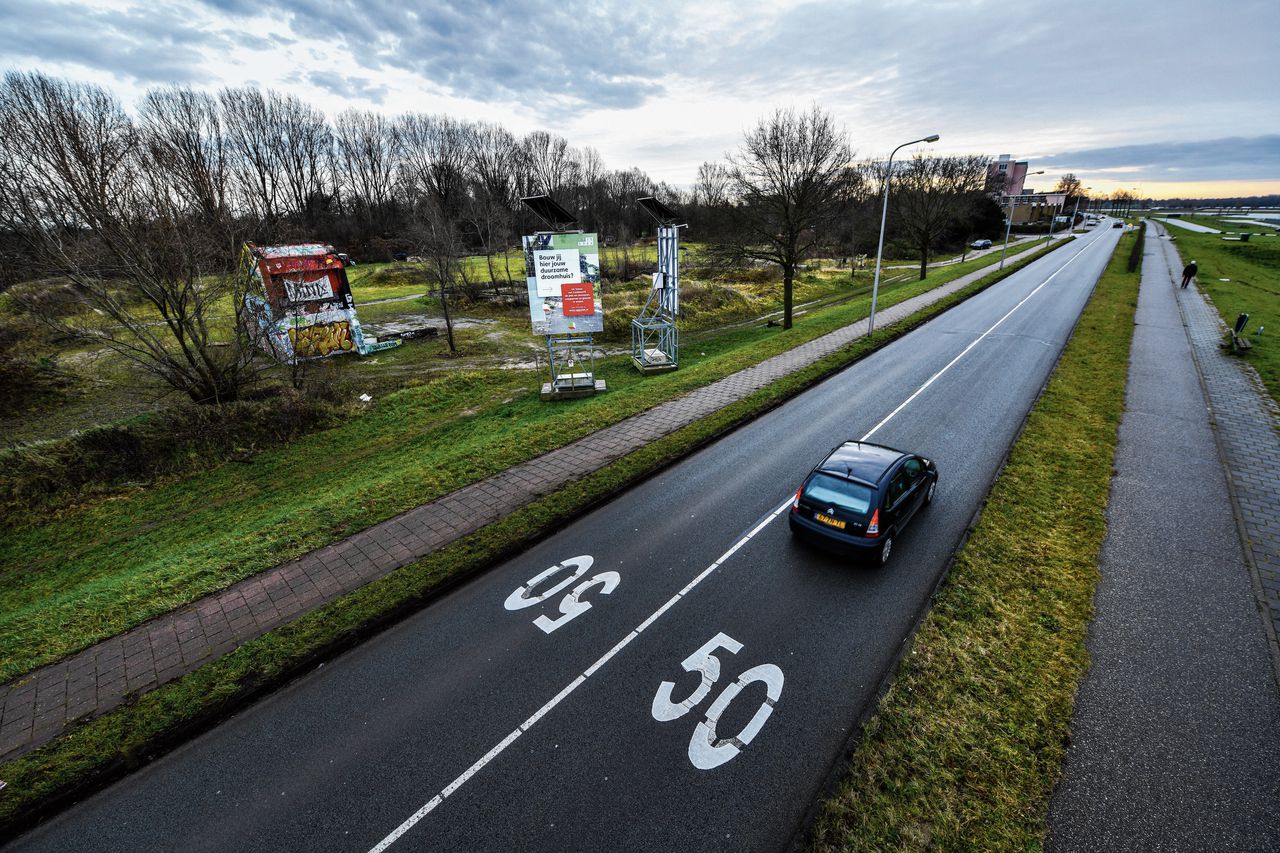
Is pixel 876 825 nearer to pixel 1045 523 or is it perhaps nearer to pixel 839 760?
pixel 839 760

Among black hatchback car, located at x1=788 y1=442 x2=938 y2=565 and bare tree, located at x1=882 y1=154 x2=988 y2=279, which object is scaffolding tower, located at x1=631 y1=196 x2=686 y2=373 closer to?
black hatchback car, located at x1=788 y1=442 x2=938 y2=565

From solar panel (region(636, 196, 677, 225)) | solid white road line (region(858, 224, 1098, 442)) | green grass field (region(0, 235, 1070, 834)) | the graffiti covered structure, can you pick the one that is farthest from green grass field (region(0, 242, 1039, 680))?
the graffiti covered structure

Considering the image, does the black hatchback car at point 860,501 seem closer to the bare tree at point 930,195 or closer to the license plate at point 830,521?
the license plate at point 830,521

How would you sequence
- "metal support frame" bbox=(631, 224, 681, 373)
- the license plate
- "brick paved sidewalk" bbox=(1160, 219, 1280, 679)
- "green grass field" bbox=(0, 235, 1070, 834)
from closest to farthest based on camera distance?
"green grass field" bbox=(0, 235, 1070, 834) → "brick paved sidewalk" bbox=(1160, 219, 1280, 679) → the license plate → "metal support frame" bbox=(631, 224, 681, 373)

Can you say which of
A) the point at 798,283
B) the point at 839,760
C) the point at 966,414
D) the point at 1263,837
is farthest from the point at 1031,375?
the point at 798,283

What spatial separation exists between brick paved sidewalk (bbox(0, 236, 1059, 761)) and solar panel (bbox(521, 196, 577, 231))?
9618 mm

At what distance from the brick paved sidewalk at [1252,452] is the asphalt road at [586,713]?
383 cm

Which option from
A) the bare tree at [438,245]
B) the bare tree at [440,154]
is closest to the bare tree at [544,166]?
the bare tree at [440,154]

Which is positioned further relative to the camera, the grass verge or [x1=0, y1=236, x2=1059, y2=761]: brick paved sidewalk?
[x1=0, y1=236, x2=1059, y2=761]: brick paved sidewalk

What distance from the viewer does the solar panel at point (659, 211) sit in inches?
809

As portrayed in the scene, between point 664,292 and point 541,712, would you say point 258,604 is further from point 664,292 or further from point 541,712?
point 664,292

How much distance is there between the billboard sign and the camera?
17.8m

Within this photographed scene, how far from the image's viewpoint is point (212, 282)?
58.6 ft

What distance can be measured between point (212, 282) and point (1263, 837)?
26160 millimetres
